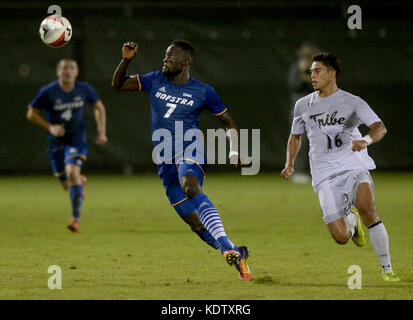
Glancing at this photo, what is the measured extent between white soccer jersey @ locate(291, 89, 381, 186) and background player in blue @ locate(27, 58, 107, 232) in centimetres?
468

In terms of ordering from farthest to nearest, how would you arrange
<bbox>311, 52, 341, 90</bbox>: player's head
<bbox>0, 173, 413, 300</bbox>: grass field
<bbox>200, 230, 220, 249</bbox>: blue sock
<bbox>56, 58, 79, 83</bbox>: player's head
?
<bbox>56, 58, 79, 83</bbox>: player's head → <bbox>200, 230, 220, 249</bbox>: blue sock → <bbox>311, 52, 341, 90</bbox>: player's head → <bbox>0, 173, 413, 300</bbox>: grass field

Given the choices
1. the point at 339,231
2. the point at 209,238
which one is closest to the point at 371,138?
the point at 339,231

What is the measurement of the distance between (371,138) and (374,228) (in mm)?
844

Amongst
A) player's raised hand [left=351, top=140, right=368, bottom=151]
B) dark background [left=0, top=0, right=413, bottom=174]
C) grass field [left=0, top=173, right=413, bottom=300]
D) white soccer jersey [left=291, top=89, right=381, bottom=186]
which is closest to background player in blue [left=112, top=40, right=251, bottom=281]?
grass field [left=0, top=173, right=413, bottom=300]

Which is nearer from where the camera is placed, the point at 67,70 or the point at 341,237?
the point at 341,237

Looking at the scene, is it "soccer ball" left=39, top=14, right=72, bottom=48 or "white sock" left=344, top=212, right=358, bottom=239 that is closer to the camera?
"white sock" left=344, top=212, right=358, bottom=239

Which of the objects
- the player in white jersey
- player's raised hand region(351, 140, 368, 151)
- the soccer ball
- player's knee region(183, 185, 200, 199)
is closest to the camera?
player's raised hand region(351, 140, 368, 151)

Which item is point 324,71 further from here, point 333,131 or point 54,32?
point 54,32

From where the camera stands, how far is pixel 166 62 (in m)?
8.20

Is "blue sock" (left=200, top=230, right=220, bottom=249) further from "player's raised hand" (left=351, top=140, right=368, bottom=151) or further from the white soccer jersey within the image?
"player's raised hand" (left=351, top=140, right=368, bottom=151)

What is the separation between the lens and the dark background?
66.6 feet

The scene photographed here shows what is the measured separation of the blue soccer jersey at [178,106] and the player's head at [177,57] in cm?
17

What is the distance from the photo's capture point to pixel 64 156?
480 inches

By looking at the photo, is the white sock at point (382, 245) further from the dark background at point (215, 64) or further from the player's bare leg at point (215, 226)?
the dark background at point (215, 64)
